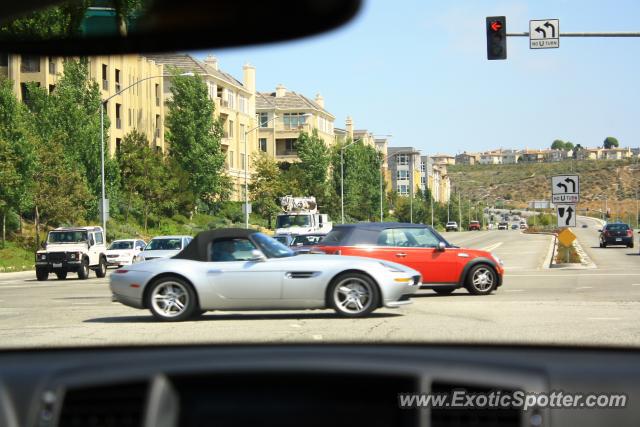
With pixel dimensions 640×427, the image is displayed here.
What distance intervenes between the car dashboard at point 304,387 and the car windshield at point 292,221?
43646 millimetres

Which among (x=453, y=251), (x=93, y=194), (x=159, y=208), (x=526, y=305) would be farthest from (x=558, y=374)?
(x=159, y=208)

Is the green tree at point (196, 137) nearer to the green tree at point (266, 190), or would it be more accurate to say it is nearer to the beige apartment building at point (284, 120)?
the green tree at point (266, 190)

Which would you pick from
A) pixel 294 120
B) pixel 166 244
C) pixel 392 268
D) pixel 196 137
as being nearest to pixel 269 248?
pixel 392 268

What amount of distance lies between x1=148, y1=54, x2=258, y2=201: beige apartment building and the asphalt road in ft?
191

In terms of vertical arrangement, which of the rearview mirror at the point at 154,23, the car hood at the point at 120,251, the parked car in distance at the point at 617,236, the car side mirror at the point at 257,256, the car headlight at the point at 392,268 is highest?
the rearview mirror at the point at 154,23

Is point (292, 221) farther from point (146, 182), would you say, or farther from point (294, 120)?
point (294, 120)

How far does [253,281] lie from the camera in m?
15.3

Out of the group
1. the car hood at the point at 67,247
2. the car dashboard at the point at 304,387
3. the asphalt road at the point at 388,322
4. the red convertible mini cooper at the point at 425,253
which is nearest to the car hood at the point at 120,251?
the car hood at the point at 67,247

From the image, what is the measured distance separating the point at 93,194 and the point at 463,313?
125ft

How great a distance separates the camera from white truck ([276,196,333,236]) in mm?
46688

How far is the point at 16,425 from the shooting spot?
140 inches

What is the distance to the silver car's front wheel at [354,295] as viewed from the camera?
50.5 ft

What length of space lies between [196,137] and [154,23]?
64.4 m

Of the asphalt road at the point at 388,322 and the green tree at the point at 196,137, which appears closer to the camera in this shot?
the asphalt road at the point at 388,322
